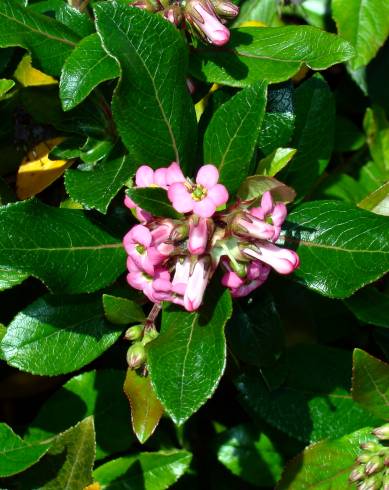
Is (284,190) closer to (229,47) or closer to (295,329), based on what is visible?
(229,47)

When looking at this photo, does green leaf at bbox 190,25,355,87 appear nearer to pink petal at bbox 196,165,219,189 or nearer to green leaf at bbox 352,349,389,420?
pink petal at bbox 196,165,219,189

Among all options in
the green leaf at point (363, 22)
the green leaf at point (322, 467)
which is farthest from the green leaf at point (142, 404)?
the green leaf at point (363, 22)

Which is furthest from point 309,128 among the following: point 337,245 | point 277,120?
point 337,245

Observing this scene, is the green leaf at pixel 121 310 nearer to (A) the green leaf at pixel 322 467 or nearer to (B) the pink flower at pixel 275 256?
(B) the pink flower at pixel 275 256

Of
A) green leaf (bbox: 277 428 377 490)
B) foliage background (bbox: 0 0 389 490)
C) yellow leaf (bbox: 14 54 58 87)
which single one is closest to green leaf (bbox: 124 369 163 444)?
foliage background (bbox: 0 0 389 490)

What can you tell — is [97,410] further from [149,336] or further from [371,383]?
[371,383]

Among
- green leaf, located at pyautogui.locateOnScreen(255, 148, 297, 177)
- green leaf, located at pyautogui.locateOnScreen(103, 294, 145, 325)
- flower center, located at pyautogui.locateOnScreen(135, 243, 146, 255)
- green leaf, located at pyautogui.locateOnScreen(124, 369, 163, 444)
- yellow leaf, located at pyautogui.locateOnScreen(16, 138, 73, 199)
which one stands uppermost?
green leaf, located at pyautogui.locateOnScreen(255, 148, 297, 177)
